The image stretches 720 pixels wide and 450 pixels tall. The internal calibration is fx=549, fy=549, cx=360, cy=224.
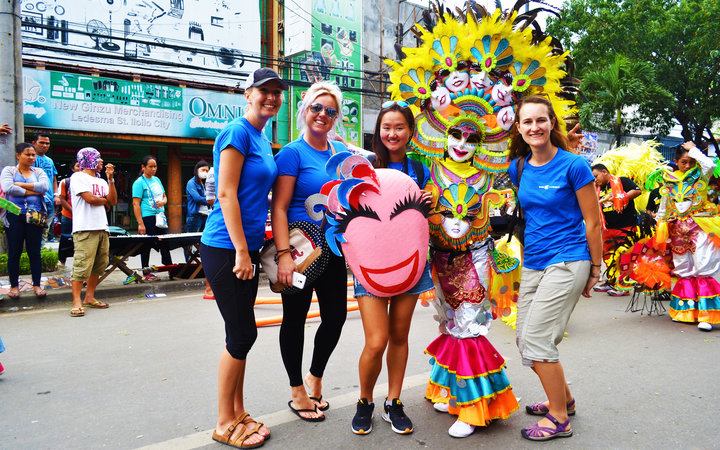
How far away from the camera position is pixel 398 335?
3.05 metres

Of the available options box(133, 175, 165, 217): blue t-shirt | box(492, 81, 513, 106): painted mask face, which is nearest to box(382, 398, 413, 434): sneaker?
box(492, 81, 513, 106): painted mask face

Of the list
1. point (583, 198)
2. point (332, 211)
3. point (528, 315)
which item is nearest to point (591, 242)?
point (583, 198)

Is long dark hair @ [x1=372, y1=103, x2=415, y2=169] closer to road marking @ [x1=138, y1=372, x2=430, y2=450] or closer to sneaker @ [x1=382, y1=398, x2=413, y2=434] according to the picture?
sneaker @ [x1=382, y1=398, x2=413, y2=434]

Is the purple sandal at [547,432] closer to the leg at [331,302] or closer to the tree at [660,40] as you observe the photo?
the leg at [331,302]

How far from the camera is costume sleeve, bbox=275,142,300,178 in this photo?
3.00 m

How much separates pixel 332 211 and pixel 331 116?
580mm

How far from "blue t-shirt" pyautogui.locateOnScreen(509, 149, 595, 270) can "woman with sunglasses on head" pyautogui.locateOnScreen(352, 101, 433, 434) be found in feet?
1.98

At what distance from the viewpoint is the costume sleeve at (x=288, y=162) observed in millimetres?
3003

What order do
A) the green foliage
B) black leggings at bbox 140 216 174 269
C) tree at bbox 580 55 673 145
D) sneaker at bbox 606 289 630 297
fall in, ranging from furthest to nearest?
tree at bbox 580 55 673 145
black leggings at bbox 140 216 174 269
the green foliage
sneaker at bbox 606 289 630 297

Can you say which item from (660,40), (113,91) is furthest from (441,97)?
(660,40)

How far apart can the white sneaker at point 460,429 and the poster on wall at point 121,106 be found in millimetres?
13982

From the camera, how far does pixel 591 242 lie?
2926mm

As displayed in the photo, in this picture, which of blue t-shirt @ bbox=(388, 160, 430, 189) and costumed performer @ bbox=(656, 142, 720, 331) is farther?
costumed performer @ bbox=(656, 142, 720, 331)

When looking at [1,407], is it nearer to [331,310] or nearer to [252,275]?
[252,275]
